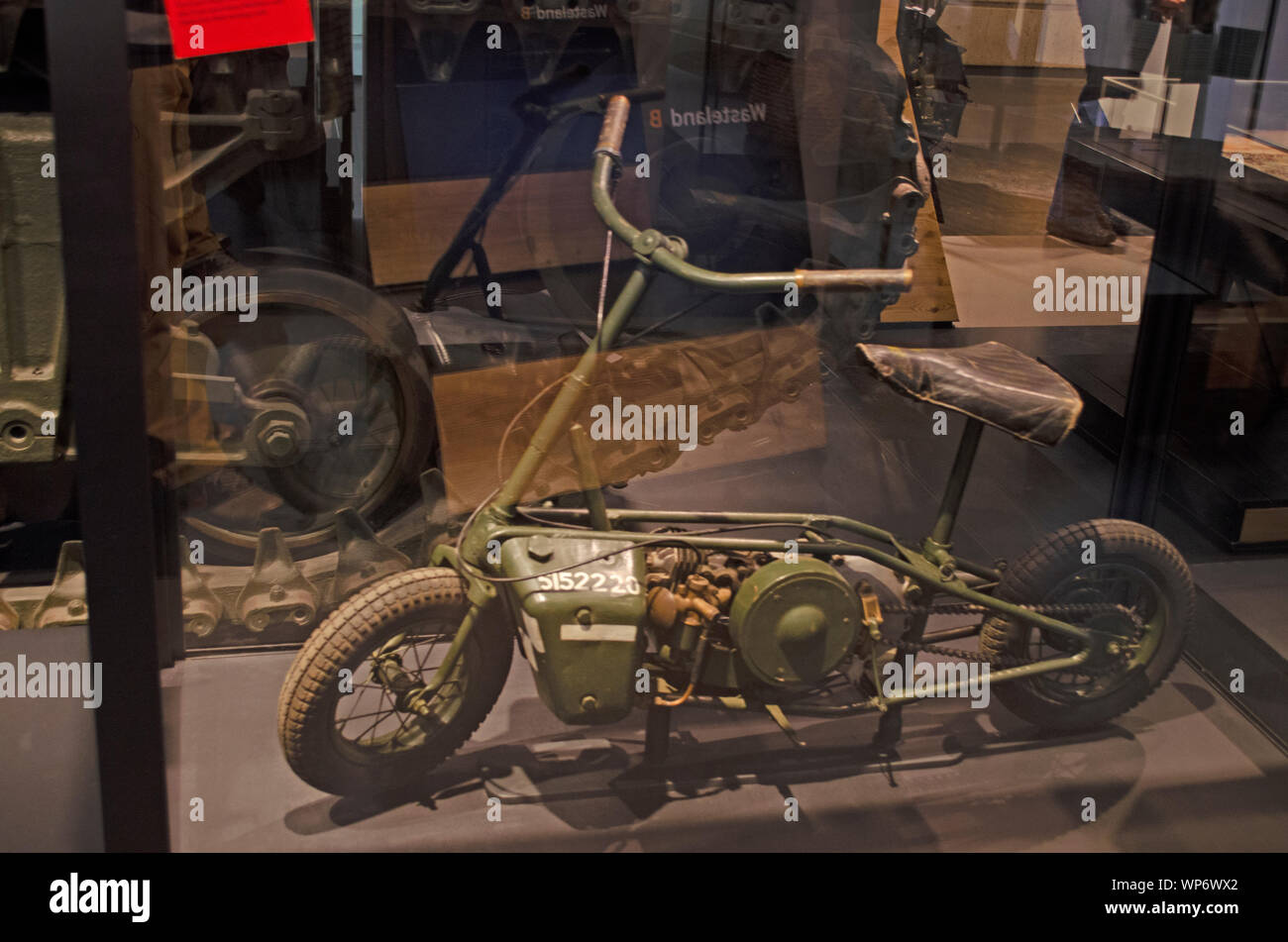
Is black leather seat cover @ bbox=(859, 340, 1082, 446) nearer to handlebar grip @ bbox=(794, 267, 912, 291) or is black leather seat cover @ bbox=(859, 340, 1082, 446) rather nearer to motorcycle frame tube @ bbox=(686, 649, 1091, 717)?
handlebar grip @ bbox=(794, 267, 912, 291)

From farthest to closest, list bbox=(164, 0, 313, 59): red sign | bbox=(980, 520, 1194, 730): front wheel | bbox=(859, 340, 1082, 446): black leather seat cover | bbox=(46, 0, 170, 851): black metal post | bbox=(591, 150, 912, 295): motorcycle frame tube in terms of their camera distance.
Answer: bbox=(980, 520, 1194, 730): front wheel → bbox=(859, 340, 1082, 446): black leather seat cover → bbox=(591, 150, 912, 295): motorcycle frame tube → bbox=(164, 0, 313, 59): red sign → bbox=(46, 0, 170, 851): black metal post

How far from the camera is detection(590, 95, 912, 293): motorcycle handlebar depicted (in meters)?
2.50

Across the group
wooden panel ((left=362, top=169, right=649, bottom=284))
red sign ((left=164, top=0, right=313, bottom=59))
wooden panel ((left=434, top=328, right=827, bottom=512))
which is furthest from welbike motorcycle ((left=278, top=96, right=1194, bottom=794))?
red sign ((left=164, top=0, right=313, bottom=59))

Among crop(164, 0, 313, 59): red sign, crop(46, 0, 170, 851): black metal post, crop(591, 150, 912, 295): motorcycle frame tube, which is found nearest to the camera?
crop(46, 0, 170, 851): black metal post

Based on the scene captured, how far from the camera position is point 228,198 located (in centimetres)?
282

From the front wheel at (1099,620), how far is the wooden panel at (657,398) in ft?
1.98

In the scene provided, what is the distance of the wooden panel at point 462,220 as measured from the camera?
2900mm

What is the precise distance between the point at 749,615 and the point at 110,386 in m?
1.32

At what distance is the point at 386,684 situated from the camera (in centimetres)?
267

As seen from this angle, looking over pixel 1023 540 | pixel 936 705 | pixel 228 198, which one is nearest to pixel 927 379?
pixel 1023 540

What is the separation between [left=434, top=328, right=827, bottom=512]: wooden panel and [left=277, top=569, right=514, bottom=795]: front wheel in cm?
30

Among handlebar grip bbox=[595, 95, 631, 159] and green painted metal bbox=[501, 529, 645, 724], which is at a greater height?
handlebar grip bbox=[595, 95, 631, 159]
